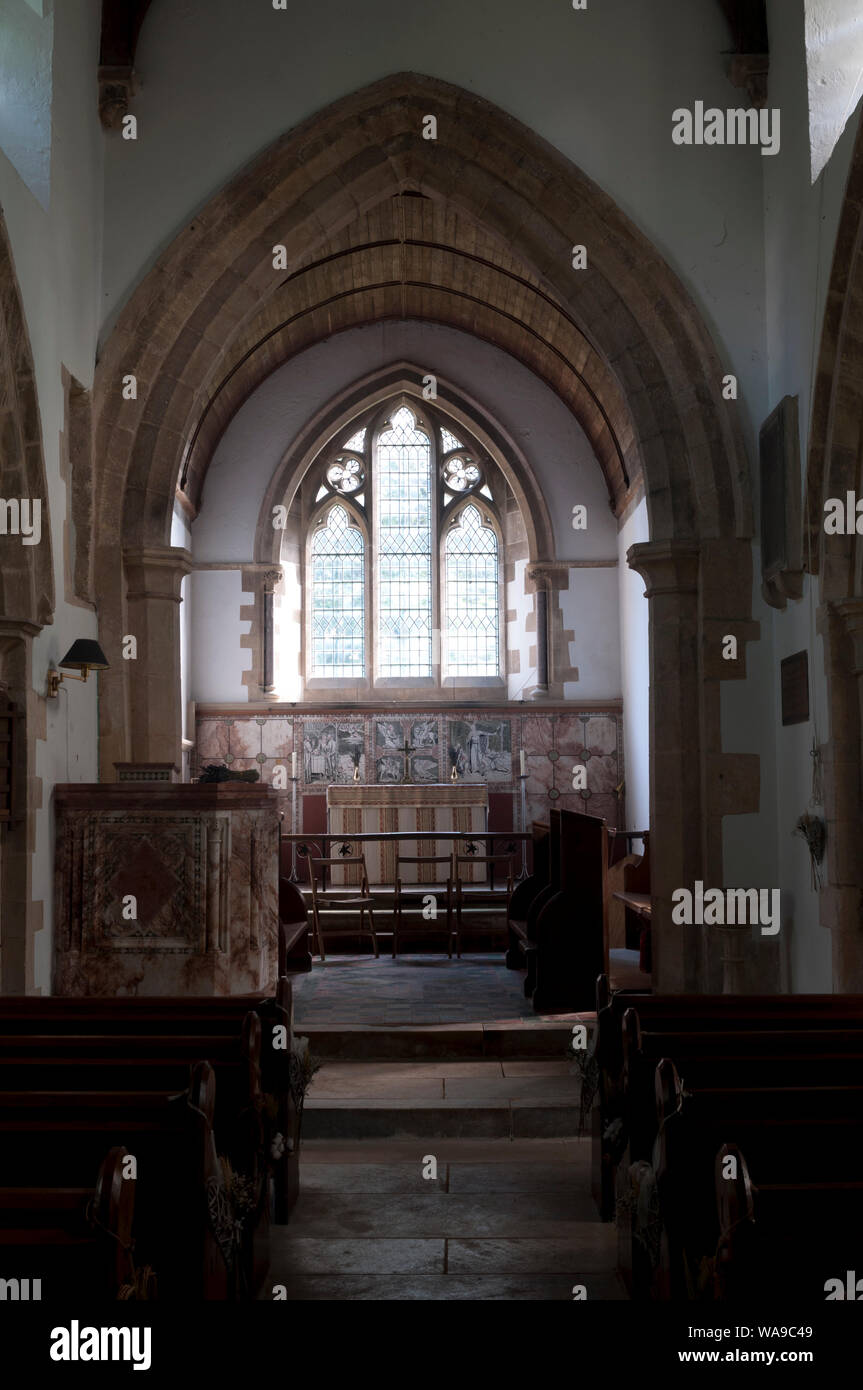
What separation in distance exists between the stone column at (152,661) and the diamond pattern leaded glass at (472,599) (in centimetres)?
647

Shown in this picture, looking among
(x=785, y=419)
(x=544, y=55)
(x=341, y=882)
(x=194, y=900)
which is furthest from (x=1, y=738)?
(x=341, y=882)

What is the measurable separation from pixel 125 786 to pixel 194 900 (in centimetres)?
65

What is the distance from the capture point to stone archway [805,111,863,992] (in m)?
5.85

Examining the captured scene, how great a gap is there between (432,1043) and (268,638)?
7407 mm

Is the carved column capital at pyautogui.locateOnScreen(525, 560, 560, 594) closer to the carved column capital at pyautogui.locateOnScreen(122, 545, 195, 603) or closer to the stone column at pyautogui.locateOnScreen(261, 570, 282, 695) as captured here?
the stone column at pyautogui.locateOnScreen(261, 570, 282, 695)

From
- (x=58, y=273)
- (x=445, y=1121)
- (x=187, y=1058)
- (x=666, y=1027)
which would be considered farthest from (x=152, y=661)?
(x=666, y=1027)

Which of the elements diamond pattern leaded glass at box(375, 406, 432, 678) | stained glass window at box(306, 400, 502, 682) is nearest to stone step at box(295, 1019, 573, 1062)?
stained glass window at box(306, 400, 502, 682)

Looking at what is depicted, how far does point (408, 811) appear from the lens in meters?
12.3

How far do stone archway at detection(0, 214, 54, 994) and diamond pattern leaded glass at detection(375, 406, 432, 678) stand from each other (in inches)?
306

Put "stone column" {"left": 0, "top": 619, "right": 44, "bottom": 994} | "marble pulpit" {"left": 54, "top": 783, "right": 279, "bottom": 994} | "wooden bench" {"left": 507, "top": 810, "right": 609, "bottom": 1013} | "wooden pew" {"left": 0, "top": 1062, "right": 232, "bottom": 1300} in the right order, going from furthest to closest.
A: 1. "wooden bench" {"left": 507, "top": 810, "right": 609, "bottom": 1013}
2. "marble pulpit" {"left": 54, "top": 783, "right": 279, "bottom": 994}
3. "stone column" {"left": 0, "top": 619, "right": 44, "bottom": 994}
4. "wooden pew" {"left": 0, "top": 1062, "right": 232, "bottom": 1300}

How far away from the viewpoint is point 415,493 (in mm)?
14055

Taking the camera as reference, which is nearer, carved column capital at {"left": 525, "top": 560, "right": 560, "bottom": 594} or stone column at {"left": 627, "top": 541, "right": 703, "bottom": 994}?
stone column at {"left": 627, "top": 541, "right": 703, "bottom": 994}

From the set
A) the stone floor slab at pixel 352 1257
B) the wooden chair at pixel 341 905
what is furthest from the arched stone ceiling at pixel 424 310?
the stone floor slab at pixel 352 1257

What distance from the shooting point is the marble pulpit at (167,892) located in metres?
A: 6.07
